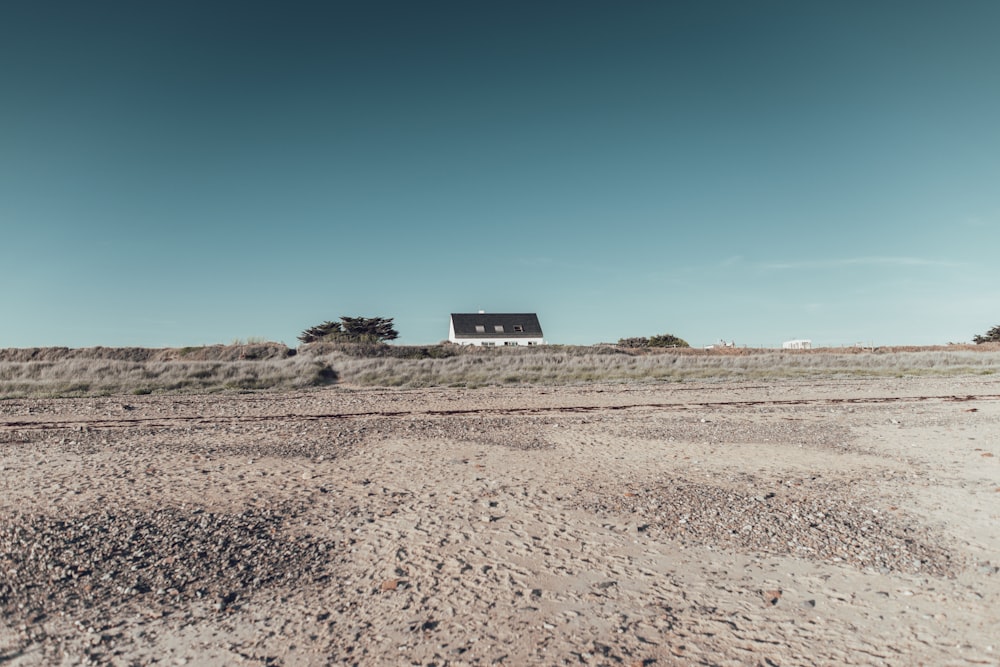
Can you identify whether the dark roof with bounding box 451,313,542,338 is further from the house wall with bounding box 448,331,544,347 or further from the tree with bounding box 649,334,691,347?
the tree with bounding box 649,334,691,347

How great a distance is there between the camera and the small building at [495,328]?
52531mm

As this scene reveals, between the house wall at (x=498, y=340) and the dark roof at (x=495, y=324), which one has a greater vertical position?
the dark roof at (x=495, y=324)

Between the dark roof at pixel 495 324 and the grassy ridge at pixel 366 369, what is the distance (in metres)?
14.2

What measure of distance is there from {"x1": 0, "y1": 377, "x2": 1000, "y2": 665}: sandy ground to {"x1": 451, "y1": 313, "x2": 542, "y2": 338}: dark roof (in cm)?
4388

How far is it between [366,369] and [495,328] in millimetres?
28588

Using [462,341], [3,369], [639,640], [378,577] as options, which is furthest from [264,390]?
[462,341]

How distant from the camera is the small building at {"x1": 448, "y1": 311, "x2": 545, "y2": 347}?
172 ft

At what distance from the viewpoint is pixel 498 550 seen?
441 centimetres

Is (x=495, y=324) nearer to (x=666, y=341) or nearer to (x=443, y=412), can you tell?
(x=666, y=341)

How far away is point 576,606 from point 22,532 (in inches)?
163

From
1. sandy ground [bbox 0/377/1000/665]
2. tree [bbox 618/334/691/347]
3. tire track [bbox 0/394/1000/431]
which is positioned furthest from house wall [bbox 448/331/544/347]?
sandy ground [bbox 0/377/1000/665]

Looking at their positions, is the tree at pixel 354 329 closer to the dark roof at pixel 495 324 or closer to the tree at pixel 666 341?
the dark roof at pixel 495 324

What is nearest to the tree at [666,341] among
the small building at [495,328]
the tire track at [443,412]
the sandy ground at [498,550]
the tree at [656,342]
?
the tree at [656,342]

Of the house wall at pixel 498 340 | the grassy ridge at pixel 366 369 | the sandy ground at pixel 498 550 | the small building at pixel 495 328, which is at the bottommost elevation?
the sandy ground at pixel 498 550
